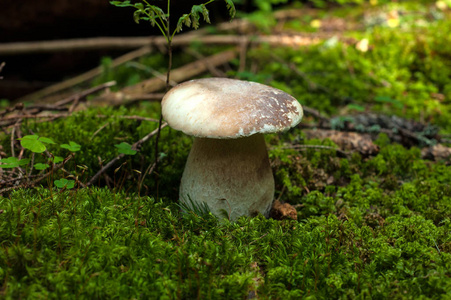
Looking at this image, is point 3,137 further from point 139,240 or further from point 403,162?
point 403,162

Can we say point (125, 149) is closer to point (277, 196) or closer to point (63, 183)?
point (63, 183)

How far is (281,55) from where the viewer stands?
17.3 feet

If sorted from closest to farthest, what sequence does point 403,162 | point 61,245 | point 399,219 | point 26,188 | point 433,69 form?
point 61,245, point 26,188, point 399,219, point 403,162, point 433,69

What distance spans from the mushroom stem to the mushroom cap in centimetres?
30

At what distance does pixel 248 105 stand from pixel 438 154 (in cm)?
227

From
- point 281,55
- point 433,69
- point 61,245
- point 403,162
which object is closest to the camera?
point 61,245

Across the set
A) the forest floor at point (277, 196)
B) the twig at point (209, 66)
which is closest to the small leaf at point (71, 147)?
the forest floor at point (277, 196)

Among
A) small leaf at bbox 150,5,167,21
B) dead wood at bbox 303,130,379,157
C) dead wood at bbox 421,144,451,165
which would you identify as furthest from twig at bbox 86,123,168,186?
dead wood at bbox 421,144,451,165

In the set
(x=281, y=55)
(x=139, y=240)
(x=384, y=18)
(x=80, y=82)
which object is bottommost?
(x=80, y=82)

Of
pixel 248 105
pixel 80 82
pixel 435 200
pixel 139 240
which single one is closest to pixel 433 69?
pixel 435 200

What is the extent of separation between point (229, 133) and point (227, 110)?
0.14 metres

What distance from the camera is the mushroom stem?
7.05 ft

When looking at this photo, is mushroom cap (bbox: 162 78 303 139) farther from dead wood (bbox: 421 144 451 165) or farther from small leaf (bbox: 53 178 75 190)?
dead wood (bbox: 421 144 451 165)

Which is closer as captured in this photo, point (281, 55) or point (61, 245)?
point (61, 245)
